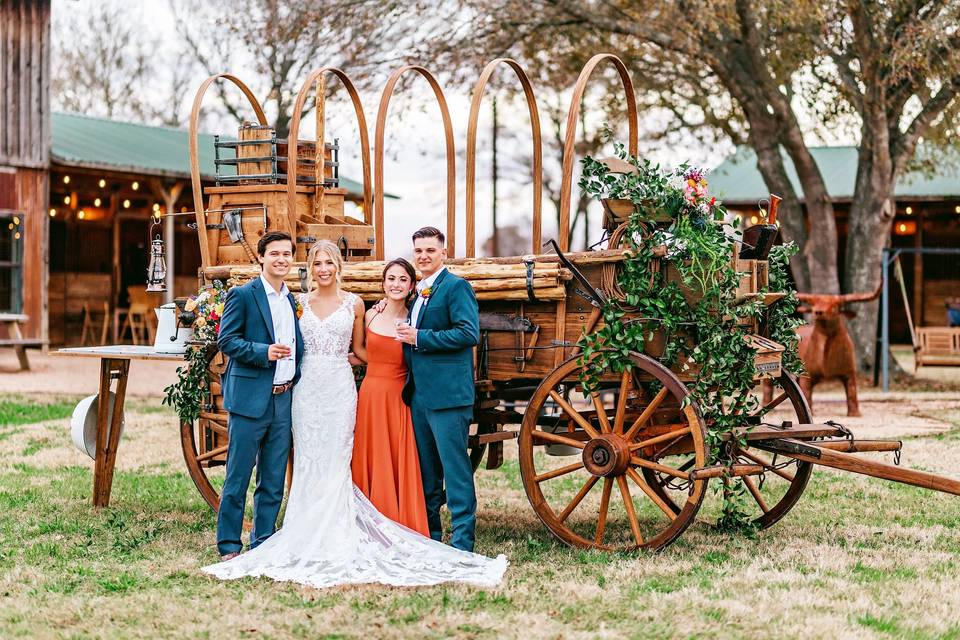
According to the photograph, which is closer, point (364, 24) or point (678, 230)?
point (678, 230)

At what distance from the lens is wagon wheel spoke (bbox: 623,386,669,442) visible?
546cm

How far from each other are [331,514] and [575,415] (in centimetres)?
131

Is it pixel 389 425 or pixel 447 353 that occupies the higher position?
pixel 447 353

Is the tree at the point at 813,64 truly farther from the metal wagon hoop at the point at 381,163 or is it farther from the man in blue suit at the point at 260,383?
the man in blue suit at the point at 260,383

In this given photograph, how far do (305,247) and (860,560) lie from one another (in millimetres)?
3548

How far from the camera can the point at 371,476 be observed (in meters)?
5.75

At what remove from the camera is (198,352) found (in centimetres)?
644

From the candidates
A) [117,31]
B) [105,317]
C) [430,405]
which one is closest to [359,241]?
[430,405]

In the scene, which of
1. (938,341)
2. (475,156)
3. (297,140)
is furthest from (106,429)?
(938,341)

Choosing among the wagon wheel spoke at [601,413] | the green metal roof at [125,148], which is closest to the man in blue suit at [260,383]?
the wagon wheel spoke at [601,413]

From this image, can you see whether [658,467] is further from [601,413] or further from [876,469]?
[876,469]

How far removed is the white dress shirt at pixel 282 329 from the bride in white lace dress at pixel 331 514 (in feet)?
0.34

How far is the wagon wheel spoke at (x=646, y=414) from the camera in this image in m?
5.46

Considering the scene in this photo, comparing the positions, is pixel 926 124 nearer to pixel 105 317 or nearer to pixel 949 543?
pixel 949 543
